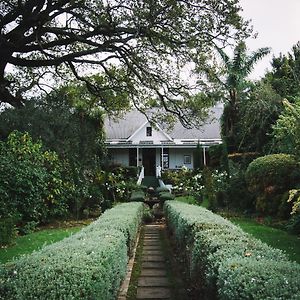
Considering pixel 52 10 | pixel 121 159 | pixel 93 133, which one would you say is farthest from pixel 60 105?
pixel 121 159

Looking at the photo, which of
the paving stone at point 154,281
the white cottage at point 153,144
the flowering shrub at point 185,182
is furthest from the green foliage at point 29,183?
the white cottage at point 153,144

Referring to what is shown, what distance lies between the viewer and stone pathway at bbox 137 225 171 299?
654 centimetres

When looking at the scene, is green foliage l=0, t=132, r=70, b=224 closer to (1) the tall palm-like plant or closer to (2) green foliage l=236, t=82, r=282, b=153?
(2) green foliage l=236, t=82, r=282, b=153

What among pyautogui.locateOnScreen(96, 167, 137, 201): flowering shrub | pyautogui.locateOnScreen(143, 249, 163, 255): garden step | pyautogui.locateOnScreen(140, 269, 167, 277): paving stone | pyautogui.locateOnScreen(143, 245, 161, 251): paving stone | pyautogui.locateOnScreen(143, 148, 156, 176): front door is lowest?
pyautogui.locateOnScreen(143, 245, 161, 251): paving stone

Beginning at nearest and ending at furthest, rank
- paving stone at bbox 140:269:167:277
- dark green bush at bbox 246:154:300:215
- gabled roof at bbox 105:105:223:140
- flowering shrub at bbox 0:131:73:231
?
paving stone at bbox 140:269:167:277, flowering shrub at bbox 0:131:73:231, dark green bush at bbox 246:154:300:215, gabled roof at bbox 105:105:223:140

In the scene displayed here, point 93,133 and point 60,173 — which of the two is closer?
point 60,173

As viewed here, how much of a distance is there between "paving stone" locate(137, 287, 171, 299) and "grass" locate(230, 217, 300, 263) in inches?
123

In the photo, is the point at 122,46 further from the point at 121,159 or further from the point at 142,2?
the point at 121,159

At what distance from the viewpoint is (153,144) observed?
37375 mm

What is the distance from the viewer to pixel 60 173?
56.2ft

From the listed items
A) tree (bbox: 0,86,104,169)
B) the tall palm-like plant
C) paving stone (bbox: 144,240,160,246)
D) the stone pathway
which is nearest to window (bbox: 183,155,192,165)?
the tall palm-like plant

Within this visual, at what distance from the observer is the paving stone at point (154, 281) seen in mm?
7066

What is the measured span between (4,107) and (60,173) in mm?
5847

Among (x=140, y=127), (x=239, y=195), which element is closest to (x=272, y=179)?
(x=239, y=195)
